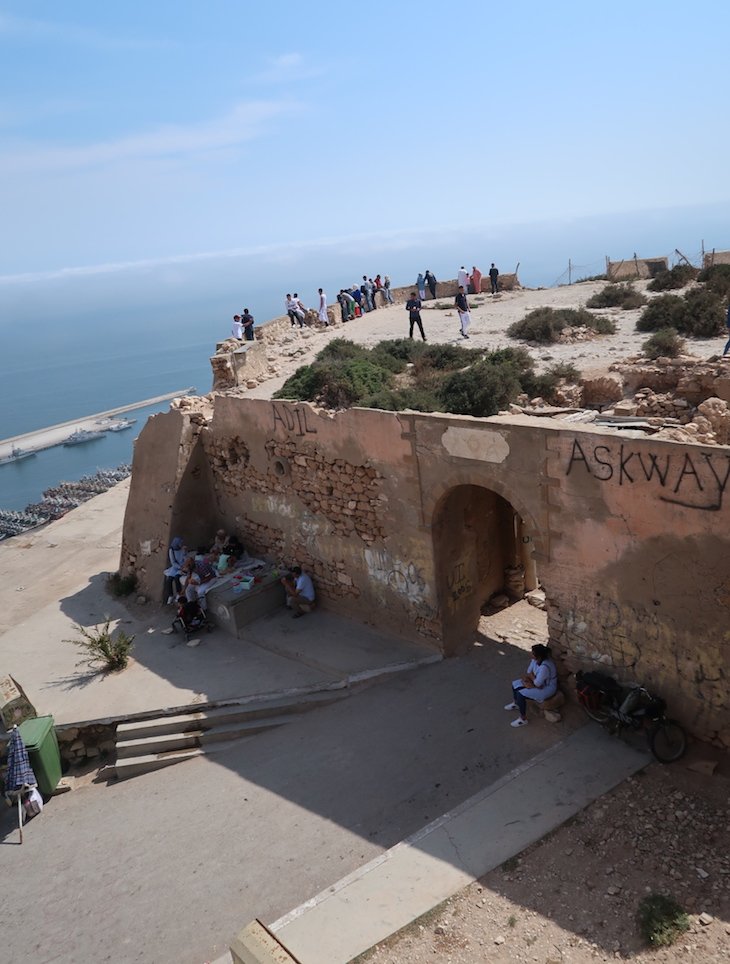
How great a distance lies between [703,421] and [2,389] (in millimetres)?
93367

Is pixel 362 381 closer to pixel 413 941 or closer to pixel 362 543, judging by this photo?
pixel 362 543

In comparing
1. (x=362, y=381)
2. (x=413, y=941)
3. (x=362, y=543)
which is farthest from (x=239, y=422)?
(x=413, y=941)

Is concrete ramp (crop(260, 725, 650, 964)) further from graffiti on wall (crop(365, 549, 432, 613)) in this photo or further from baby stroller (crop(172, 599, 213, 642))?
baby stroller (crop(172, 599, 213, 642))

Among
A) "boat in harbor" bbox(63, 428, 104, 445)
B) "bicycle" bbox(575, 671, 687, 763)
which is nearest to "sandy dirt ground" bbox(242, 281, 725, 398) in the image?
"bicycle" bbox(575, 671, 687, 763)

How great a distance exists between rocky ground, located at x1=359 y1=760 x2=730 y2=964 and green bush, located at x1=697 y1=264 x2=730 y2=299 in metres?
15.3

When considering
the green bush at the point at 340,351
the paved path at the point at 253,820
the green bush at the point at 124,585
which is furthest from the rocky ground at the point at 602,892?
the green bush at the point at 340,351

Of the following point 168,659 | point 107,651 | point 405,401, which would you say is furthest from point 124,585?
point 405,401

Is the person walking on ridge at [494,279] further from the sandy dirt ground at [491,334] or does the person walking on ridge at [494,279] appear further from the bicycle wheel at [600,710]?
the bicycle wheel at [600,710]

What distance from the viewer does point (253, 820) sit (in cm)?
855

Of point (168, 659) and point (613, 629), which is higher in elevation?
point (613, 629)

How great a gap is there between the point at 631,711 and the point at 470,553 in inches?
138

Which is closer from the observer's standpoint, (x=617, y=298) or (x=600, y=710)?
(x=600, y=710)

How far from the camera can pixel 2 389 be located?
8794 centimetres

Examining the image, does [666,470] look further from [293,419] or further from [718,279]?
[718,279]
